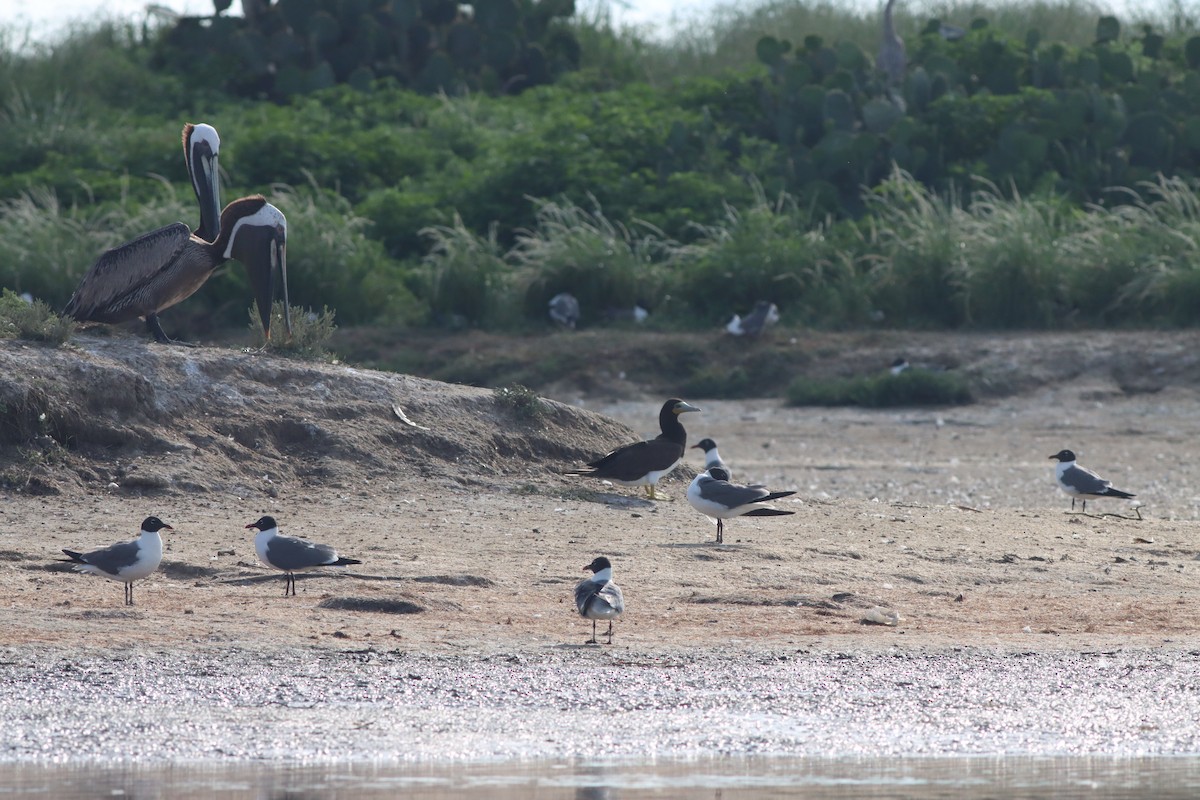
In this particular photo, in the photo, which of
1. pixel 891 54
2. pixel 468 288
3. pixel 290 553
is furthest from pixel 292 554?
pixel 891 54

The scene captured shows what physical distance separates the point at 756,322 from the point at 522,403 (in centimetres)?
885

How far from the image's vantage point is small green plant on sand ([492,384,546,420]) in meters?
12.8

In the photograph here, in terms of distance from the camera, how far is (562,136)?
2647cm

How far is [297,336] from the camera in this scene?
12.6m

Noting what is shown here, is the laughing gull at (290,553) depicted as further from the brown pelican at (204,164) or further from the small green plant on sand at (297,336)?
the brown pelican at (204,164)

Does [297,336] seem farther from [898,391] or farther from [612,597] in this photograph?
[898,391]

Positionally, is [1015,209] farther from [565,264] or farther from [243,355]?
[243,355]

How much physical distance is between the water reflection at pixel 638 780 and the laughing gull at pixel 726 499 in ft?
13.3

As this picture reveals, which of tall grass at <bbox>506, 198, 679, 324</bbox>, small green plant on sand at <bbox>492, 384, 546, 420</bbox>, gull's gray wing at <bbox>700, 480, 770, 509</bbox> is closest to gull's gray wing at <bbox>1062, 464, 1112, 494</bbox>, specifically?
gull's gray wing at <bbox>700, 480, 770, 509</bbox>

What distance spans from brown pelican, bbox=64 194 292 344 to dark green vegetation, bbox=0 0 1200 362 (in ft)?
28.7

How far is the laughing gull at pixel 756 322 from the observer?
21.3 metres

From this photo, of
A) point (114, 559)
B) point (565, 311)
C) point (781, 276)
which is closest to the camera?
point (114, 559)

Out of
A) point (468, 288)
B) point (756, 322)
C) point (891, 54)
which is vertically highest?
point (891, 54)

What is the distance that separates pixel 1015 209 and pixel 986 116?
Answer: 3310 mm
